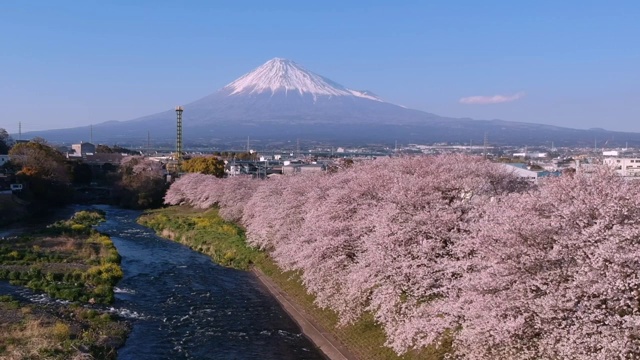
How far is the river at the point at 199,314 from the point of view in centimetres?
1295

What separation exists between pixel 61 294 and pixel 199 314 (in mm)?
4097

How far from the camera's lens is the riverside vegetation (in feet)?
38.1

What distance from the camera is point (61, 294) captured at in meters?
16.1

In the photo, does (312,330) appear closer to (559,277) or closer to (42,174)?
(559,277)

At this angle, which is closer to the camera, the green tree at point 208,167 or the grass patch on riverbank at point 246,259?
the grass patch on riverbank at point 246,259

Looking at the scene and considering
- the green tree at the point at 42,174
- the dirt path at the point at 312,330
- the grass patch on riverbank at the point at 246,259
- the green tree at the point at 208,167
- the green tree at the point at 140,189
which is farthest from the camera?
the green tree at the point at 208,167

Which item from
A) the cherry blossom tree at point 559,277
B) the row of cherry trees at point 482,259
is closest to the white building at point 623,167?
the cherry blossom tree at point 559,277

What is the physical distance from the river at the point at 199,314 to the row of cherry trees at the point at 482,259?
1.69m

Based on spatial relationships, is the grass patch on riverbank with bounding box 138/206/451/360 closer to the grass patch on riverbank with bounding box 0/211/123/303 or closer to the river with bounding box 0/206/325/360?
the river with bounding box 0/206/325/360

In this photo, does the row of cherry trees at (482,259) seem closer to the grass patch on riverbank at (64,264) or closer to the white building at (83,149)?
the grass patch on riverbank at (64,264)

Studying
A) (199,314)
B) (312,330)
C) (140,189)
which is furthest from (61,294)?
(140,189)

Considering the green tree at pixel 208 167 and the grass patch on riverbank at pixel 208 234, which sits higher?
the green tree at pixel 208 167

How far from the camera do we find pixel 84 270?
19312 mm

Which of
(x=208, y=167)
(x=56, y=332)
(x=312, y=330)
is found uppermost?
(x=208, y=167)
